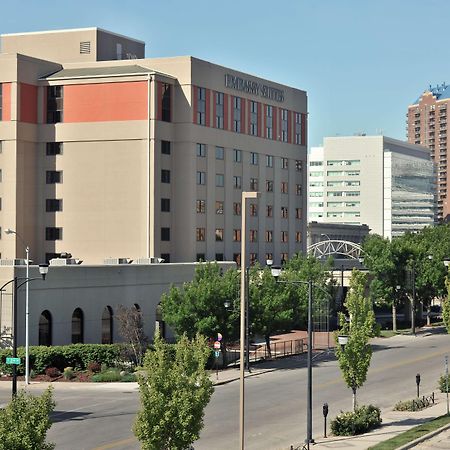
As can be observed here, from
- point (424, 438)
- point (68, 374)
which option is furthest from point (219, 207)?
point (424, 438)

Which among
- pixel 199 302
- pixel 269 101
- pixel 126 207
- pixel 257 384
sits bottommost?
pixel 257 384

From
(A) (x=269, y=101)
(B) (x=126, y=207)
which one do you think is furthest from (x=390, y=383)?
(A) (x=269, y=101)

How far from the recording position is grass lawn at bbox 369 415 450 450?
4093cm

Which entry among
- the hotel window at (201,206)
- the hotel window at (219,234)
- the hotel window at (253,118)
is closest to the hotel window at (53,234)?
the hotel window at (201,206)

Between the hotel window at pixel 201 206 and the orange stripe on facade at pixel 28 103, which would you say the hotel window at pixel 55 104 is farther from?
the hotel window at pixel 201 206

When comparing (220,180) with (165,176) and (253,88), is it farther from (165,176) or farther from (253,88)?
(253,88)

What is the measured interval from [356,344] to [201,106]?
56.0m

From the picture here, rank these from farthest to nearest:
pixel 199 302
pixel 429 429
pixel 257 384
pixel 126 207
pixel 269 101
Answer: pixel 269 101 → pixel 126 207 → pixel 199 302 → pixel 257 384 → pixel 429 429

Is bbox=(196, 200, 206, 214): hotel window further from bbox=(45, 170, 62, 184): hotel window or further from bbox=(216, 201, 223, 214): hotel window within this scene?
bbox=(45, 170, 62, 184): hotel window

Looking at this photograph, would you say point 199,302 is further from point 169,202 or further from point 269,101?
point 269,101

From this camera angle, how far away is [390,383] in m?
62.2

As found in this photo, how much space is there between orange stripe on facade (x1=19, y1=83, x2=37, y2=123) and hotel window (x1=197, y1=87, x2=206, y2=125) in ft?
49.5

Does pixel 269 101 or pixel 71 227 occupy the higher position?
pixel 269 101

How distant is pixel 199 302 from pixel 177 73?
117 ft
